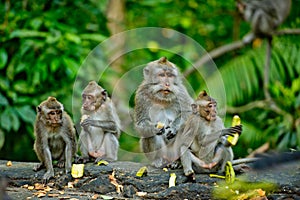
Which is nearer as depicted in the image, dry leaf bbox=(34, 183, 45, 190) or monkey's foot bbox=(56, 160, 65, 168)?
dry leaf bbox=(34, 183, 45, 190)

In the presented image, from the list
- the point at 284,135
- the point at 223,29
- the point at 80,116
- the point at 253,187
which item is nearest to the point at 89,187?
the point at 80,116

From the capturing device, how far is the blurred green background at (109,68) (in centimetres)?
973

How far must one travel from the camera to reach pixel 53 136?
7109 millimetres

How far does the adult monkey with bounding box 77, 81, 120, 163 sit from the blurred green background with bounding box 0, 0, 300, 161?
32 centimetres

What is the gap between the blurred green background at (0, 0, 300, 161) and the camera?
31.9ft

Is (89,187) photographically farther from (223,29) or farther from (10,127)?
(223,29)

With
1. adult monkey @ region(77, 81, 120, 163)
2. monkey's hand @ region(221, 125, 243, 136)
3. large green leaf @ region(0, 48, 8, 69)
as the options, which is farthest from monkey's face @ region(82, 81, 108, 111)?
large green leaf @ region(0, 48, 8, 69)

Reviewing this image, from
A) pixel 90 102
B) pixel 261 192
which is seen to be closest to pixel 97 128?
pixel 90 102

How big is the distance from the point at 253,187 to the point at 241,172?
0.28 meters

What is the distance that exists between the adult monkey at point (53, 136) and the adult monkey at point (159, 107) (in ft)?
2.63

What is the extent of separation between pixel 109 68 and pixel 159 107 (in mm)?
3135

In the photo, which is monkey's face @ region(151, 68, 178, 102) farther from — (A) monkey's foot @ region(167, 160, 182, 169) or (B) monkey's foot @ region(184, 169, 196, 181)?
(B) monkey's foot @ region(184, 169, 196, 181)

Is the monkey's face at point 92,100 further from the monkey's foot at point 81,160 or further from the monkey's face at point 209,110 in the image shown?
the monkey's face at point 209,110

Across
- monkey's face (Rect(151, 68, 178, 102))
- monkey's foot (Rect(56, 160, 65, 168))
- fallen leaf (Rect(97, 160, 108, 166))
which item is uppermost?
monkey's face (Rect(151, 68, 178, 102))
